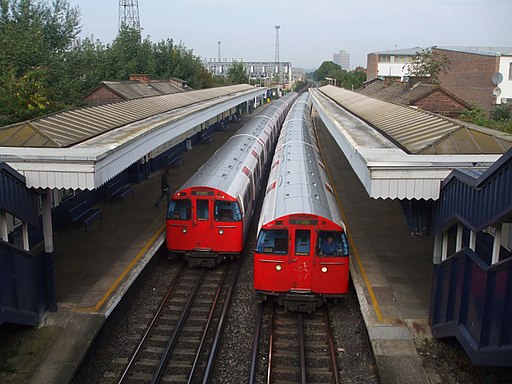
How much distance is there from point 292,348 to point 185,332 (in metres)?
1.97

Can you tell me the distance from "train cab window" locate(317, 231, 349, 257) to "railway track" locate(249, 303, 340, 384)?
135 cm

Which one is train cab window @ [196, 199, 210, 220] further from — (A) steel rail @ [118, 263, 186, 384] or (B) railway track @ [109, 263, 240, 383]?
(A) steel rail @ [118, 263, 186, 384]

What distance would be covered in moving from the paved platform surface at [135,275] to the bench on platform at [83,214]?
0.29 m

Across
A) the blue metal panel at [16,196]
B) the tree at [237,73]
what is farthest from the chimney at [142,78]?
the tree at [237,73]

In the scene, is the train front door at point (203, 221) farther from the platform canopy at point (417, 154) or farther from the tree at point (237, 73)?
the tree at point (237, 73)

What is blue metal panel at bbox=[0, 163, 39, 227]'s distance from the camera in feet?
25.5

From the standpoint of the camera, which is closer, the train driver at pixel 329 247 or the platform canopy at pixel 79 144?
the platform canopy at pixel 79 144

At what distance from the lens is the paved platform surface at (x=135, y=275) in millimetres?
8094

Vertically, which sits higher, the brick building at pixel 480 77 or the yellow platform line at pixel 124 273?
the brick building at pixel 480 77

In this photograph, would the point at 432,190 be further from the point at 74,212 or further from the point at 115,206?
the point at 115,206

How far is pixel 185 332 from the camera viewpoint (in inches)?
380

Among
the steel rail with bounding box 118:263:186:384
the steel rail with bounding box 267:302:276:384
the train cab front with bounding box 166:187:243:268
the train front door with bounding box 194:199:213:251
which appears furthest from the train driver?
the steel rail with bounding box 118:263:186:384

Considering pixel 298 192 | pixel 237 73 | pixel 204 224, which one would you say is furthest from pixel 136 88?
pixel 237 73

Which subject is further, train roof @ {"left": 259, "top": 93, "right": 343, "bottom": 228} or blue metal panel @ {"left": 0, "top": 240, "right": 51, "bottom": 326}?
train roof @ {"left": 259, "top": 93, "right": 343, "bottom": 228}
